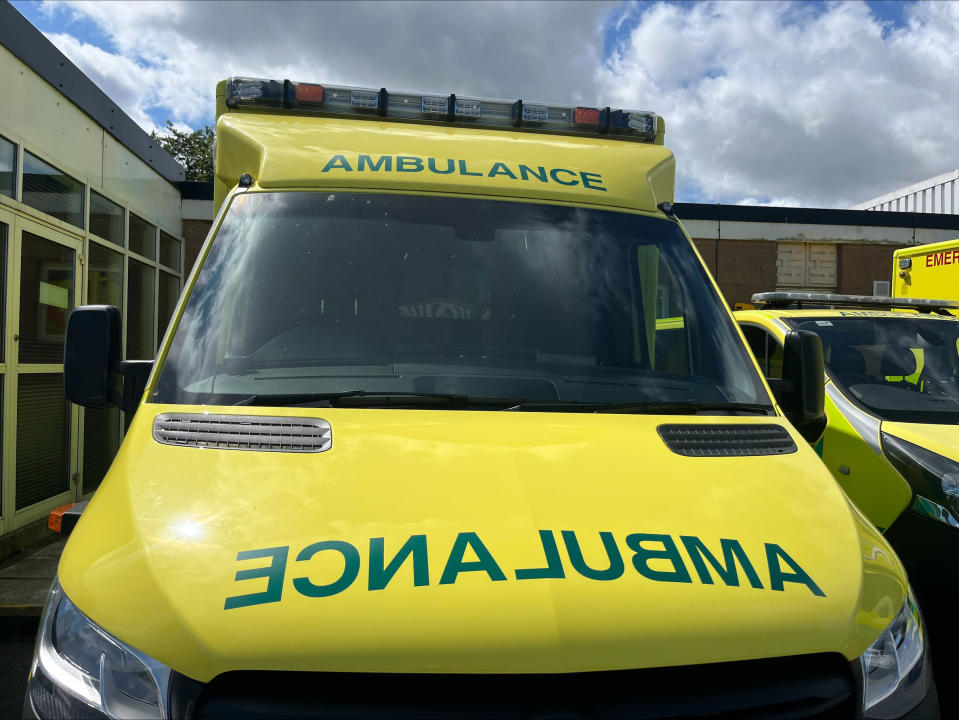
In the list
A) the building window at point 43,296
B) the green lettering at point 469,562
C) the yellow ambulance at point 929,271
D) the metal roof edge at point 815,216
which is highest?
the metal roof edge at point 815,216

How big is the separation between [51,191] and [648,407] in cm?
632

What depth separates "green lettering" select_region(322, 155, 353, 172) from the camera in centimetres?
281

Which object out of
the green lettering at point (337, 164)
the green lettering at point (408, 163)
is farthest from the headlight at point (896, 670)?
the green lettering at point (337, 164)

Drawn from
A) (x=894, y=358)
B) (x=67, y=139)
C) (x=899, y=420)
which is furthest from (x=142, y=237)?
(x=899, y=420)

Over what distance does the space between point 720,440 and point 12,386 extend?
19.6 ft

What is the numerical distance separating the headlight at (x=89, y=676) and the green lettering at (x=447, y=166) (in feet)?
6.11

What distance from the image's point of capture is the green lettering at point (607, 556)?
5.21 ft

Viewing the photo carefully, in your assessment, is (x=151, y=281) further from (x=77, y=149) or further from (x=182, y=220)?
(x=77, y=149)

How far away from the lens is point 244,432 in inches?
79.0

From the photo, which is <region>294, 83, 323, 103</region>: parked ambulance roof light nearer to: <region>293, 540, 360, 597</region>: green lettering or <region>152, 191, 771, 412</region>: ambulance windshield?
<region>152, 191, 771, 412</region>: ambulance windshield

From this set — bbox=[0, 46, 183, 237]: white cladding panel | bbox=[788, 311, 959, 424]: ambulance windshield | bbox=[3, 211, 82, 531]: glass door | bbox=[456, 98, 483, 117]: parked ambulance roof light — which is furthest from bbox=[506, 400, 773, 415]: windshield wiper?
bbox=[3, 211, 82, 531]: glass door

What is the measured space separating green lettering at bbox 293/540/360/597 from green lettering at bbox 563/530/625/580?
0.45 meters

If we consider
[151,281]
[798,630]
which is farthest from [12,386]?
[798,630]

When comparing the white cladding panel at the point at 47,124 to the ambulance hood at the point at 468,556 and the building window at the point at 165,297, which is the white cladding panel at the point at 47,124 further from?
the ambulance hood at the point at 468,556
